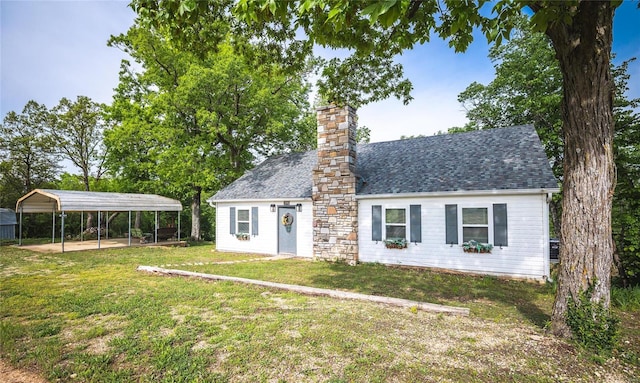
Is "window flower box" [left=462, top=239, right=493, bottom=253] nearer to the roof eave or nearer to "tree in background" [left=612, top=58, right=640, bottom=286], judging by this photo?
the roof eave

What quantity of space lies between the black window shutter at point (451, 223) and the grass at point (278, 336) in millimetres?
2091

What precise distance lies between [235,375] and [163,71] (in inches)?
761

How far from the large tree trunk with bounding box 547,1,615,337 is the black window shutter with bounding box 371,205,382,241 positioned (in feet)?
22.6

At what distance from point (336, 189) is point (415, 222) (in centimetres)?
316

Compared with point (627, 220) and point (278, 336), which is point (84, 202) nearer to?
point (278, 336)

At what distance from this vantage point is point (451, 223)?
9828 mm

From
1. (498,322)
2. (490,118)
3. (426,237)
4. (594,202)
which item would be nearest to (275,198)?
(426,237)

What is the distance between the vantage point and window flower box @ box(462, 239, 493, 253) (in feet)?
30.2

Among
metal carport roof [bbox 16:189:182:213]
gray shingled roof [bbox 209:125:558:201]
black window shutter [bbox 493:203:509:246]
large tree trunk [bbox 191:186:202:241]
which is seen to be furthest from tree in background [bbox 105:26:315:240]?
black window shutter [bbox 493:203:509:246]

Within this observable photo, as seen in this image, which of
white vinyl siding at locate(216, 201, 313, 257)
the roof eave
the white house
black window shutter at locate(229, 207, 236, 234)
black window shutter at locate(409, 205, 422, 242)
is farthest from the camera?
black window shutter at locate(229, 207, 236, 234)

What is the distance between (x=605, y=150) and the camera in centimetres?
415

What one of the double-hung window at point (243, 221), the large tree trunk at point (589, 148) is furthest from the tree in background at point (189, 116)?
the large tree trunk at point (589, 148)

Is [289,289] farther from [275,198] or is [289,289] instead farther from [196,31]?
[275,198]

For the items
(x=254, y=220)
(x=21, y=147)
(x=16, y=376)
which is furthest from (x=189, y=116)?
(x=16, y=376)
